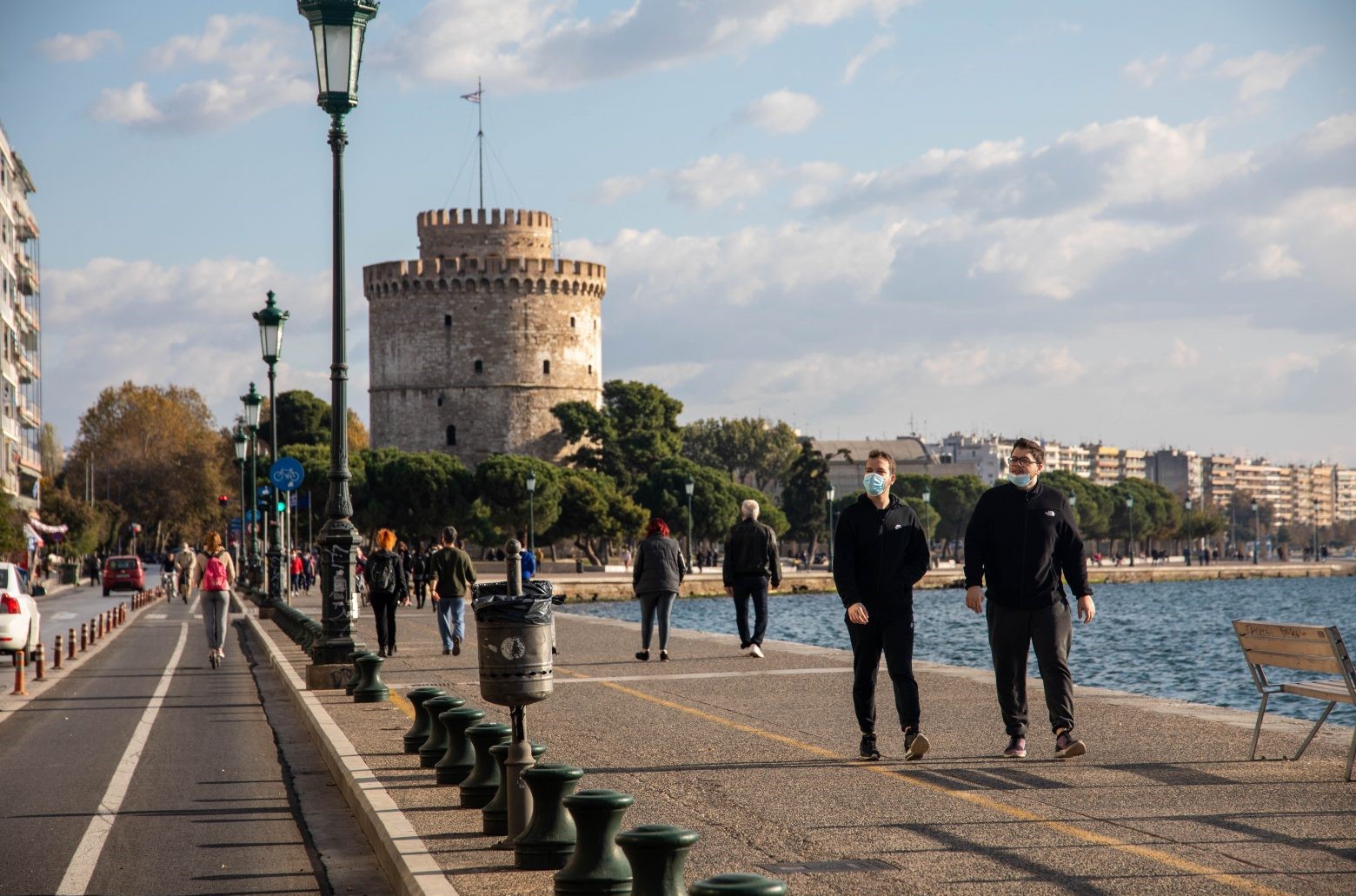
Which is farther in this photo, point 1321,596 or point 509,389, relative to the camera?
point 509,389

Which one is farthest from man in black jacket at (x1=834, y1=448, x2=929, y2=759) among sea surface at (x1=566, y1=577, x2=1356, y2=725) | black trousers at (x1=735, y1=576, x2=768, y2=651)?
black trousers at (x1=735, y1=576, x2=768, y2=651)

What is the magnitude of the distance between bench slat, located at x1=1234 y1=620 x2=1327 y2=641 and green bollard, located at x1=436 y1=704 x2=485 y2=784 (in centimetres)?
429

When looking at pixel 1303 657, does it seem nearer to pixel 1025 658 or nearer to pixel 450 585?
pixel 1025 658

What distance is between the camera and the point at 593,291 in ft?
327

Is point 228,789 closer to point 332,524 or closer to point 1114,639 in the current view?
point 332,524

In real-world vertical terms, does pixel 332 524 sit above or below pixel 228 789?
above

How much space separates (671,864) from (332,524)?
11057 millimetres

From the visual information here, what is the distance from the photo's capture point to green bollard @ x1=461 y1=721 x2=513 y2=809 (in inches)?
313

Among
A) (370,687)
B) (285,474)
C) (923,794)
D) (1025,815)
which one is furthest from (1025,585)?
(285,474)

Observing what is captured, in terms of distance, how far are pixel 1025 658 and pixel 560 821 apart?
3.90 metres

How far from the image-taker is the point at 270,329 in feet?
91.0

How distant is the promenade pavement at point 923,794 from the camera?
639 cm

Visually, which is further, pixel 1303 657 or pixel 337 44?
pixel 337 44

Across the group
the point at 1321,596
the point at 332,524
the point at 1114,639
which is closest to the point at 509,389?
the point at 1321,596
